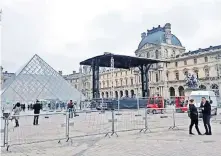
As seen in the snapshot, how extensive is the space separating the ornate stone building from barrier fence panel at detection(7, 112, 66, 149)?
1955 inches

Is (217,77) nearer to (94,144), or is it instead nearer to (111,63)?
(111,63)

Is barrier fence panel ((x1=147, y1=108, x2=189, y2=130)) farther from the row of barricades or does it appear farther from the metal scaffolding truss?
the metal scaffolding truss

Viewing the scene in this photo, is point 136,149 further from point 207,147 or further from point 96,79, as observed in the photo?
point 96,79

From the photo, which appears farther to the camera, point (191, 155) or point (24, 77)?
point (24, 77)

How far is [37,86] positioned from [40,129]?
90.8 ft

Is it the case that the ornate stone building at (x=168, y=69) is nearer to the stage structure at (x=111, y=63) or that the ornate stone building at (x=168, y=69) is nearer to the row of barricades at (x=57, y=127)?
the stage structure at (x=111, y=63)

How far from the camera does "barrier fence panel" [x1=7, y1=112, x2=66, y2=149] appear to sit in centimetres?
820

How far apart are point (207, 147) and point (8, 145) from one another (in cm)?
514

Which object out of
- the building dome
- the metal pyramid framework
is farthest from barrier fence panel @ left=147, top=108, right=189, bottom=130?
the building dome

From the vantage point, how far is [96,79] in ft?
141

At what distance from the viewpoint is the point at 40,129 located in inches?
351

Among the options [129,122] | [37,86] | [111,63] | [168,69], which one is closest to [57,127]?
[129,122]

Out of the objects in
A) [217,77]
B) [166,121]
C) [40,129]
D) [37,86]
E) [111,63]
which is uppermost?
[111,63]

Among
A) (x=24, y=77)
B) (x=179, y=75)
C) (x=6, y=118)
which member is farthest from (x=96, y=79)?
(x=6, y=118)
